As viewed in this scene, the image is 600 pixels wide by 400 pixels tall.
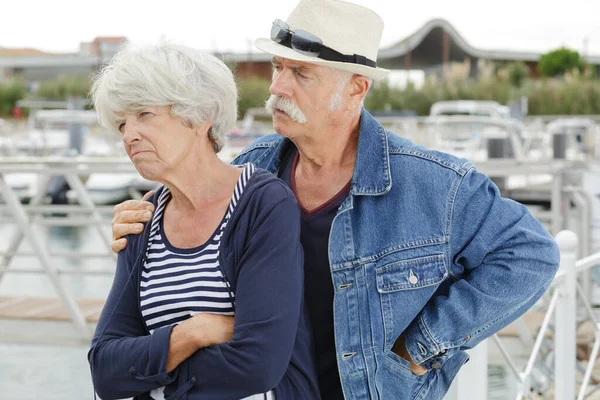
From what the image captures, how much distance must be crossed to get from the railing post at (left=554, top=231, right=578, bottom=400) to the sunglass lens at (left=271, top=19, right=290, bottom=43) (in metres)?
1.66

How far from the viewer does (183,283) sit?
1636mm

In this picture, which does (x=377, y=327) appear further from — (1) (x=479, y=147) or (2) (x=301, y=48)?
(1) (x=479, y=147)

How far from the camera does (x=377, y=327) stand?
5.90ft

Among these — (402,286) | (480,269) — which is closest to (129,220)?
(402,286)

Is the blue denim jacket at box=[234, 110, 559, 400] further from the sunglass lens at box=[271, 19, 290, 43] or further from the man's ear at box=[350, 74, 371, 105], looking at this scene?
the sunglass lens at box=[271, 19, 290, 43]

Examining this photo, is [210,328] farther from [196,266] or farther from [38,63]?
[38,63]

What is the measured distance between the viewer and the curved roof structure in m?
53.8

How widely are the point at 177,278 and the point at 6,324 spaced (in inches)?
163

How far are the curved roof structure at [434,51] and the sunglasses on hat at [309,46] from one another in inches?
2025

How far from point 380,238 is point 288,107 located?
0.34m

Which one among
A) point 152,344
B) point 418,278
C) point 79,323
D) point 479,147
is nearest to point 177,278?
point 152,344

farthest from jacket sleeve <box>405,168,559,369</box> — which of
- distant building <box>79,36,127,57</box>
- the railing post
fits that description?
the railing post

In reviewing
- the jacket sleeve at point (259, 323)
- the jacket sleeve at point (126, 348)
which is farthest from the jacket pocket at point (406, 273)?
the jacket sleeve at point (126, 348)

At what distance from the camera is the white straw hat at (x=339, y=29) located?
1.87 m
